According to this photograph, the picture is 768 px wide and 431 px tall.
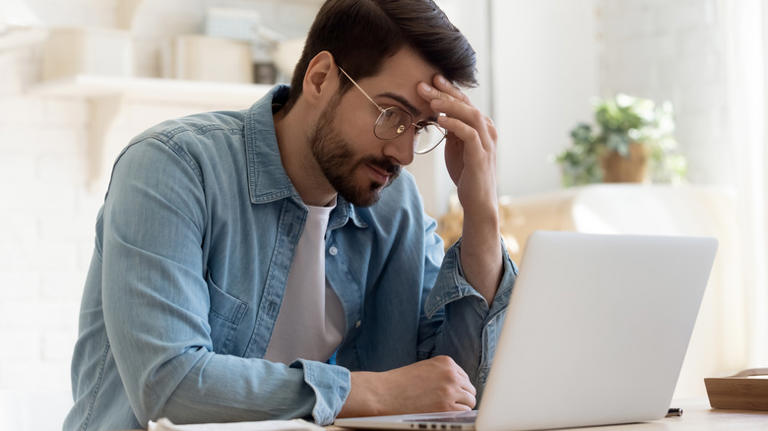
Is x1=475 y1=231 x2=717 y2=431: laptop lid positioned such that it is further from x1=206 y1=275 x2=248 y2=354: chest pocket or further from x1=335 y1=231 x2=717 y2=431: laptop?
x1=206 y1=275 x2=248 y2=354: chest pocket

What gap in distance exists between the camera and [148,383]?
108cm

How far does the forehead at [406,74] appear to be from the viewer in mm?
1398

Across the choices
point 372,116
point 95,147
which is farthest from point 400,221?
point 95,147

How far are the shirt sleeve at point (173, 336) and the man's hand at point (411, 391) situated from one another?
3 cm

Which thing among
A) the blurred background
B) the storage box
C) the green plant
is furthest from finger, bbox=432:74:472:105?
the green plant

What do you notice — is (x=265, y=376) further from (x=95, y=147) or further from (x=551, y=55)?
(x=551, y=55)

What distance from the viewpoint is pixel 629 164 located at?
289 centimetres

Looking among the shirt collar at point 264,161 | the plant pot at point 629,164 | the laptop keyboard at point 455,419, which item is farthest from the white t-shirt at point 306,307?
the plant pot at point 629,164

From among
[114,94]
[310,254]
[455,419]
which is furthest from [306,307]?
[114,94]

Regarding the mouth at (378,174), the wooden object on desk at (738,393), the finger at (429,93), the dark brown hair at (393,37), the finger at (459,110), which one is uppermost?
the dark brown hair at (393,37)

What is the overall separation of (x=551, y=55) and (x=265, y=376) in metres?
2.47

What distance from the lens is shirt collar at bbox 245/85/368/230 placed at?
1341mm

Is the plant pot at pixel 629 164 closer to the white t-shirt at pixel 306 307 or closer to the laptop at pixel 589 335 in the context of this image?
the white t-shirt at pixel 306 307

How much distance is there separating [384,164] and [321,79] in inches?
6.4
